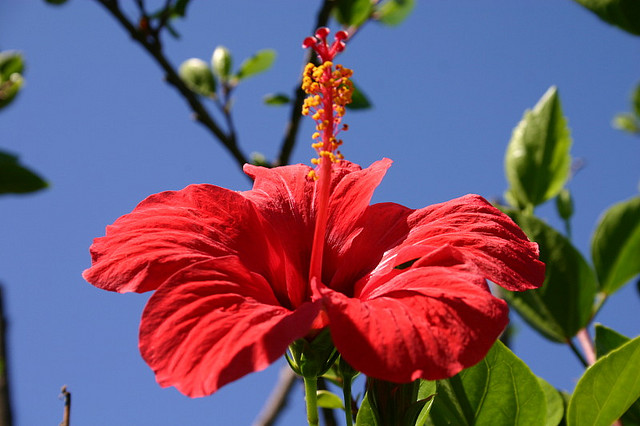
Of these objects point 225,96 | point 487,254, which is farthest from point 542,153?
point 225,96

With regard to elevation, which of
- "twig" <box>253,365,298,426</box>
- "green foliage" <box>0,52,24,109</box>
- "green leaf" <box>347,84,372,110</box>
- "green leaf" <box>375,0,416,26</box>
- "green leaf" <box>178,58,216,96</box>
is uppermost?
"green foliage" <box>0,52,24,109</box>

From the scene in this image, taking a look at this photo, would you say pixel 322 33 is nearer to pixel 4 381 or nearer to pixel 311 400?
pixel 311 400

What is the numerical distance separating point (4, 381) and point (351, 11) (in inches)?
65.0

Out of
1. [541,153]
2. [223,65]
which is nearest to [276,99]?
[223,65]

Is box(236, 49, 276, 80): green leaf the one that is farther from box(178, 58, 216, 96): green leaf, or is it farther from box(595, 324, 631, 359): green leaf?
box(595, 324, 631, 359): green leaf

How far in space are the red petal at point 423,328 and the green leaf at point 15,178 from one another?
1.63 m

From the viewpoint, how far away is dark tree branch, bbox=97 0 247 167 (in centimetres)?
199

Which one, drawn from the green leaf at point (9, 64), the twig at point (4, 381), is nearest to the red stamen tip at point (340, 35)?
the twig at point (4, 381)

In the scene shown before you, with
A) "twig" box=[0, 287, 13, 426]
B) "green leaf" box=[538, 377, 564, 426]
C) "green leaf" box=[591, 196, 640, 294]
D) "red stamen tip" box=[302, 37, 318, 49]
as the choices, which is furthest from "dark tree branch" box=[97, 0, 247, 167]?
"green leaf" box=[538, 377, 564, 426]

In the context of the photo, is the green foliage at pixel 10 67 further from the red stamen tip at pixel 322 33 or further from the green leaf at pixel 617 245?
the green leaf at pixel 617 245

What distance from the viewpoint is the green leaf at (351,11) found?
2.26m

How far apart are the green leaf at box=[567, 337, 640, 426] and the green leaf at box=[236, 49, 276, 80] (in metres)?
1.86

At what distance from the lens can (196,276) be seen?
793 mm

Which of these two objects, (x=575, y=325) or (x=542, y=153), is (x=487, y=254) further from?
(x=542, y=153)
